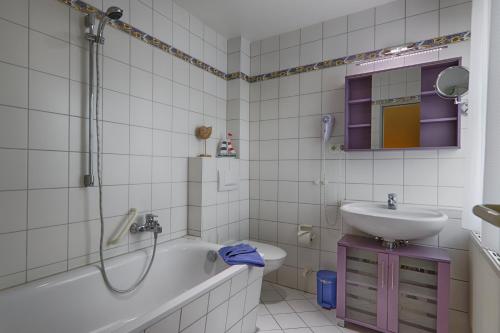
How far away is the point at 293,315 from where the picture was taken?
2.16 metres

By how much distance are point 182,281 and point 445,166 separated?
6.92 feet

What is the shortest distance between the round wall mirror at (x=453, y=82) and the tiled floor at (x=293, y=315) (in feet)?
5.76

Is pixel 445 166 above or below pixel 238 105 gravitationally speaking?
below

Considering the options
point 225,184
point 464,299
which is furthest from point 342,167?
point 464,299

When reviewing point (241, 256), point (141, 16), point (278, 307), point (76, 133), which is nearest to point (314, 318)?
point (278, 307)

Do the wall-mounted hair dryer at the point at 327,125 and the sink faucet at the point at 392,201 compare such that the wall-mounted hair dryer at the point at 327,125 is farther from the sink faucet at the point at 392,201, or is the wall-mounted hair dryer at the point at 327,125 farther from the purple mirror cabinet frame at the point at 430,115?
the sink faucet at the point at 392,201

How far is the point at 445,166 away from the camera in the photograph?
6.55 feet

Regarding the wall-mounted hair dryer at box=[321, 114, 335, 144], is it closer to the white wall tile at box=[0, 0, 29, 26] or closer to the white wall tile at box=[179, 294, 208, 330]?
the white wall tile at box=[179, 294, 208, 330]

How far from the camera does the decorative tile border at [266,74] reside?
1.79m

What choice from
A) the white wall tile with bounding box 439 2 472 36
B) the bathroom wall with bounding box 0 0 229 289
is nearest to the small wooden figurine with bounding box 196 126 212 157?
the bathroom wall with bounding box 0 0 229 289

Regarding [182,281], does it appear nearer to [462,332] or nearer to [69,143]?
[69,143]

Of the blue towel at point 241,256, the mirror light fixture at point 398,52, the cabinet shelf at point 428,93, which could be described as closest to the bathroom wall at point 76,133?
the blue towel at point 241,256

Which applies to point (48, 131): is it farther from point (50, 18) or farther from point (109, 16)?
point (109, 16)

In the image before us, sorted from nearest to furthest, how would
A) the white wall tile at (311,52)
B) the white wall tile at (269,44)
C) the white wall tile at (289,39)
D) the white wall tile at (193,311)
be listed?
the white wall tile at (193,311), the white wall tile at (311,52), the white wall tile at (289,39), the white wall tile at (269,44)
